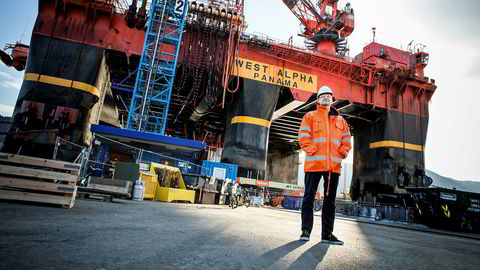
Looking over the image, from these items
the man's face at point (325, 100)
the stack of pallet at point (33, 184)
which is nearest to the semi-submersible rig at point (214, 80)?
the stack of pallet at point (33, 184)

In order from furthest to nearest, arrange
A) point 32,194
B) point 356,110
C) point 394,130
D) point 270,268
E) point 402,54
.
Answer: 1. point 402,54
2. point 356,110
3. point 394,130
4. point 32,194
5. point 270,268

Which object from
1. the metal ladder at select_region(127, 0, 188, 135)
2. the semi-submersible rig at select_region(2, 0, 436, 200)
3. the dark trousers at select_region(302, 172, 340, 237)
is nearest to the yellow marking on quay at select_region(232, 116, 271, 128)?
the semi-submersible rig at select_region(2, 0, 436, 200)

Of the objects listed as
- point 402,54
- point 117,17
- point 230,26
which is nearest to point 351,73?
point 402,54

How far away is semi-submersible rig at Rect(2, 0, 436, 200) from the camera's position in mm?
16922

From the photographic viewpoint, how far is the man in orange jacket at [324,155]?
12.9 feet

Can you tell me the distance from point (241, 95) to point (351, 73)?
381 inches

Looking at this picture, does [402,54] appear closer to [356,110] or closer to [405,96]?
[405,96]

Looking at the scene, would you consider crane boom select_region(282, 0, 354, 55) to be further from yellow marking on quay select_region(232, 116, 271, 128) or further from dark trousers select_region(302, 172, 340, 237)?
dark trousers select_region(302, 172, 340, 237)

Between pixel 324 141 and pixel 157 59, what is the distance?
1814cm

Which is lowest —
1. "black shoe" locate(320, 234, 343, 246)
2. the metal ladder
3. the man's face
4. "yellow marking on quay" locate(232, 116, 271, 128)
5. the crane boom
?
"black shoe" locate(320, 234, 343, 246)

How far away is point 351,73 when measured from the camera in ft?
74.2

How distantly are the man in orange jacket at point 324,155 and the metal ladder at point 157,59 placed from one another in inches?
655

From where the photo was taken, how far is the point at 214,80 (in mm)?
19750

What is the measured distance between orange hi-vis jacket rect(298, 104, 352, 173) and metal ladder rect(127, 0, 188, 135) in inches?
654
